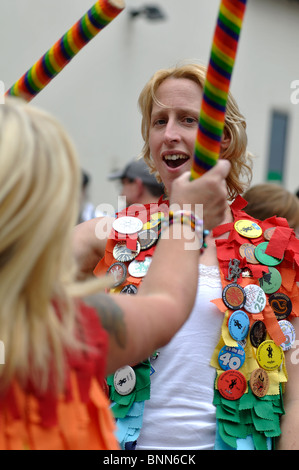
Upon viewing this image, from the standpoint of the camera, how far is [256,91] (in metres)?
9.63

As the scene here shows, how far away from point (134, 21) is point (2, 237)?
7555mm

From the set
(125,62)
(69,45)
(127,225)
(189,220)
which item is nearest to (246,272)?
(127,225)

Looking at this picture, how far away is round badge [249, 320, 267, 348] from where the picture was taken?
1966 mm

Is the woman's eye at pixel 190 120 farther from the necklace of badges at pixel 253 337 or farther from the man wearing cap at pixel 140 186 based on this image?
the man wearing cap at pixel 140 186

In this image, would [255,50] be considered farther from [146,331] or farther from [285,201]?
[146,331]

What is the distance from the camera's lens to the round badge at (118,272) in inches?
78.8

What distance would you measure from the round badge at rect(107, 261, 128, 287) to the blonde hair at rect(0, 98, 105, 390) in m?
0.87

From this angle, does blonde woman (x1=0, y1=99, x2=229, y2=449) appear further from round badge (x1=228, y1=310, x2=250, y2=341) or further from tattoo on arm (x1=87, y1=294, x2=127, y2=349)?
round badge (x1=228, y1=310, x2=250, y2=341)

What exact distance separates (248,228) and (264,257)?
122 mm

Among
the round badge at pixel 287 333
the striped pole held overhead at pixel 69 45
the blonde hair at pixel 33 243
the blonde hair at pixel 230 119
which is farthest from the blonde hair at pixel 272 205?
the blonde hair at pixel 33 243

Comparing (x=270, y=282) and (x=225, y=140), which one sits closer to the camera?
(x=270, y=282)

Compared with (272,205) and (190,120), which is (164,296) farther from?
(272,205)

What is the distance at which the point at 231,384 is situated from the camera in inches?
75.2

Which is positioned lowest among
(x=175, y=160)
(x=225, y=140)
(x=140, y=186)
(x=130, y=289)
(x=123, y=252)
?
(x=130, y=289)
